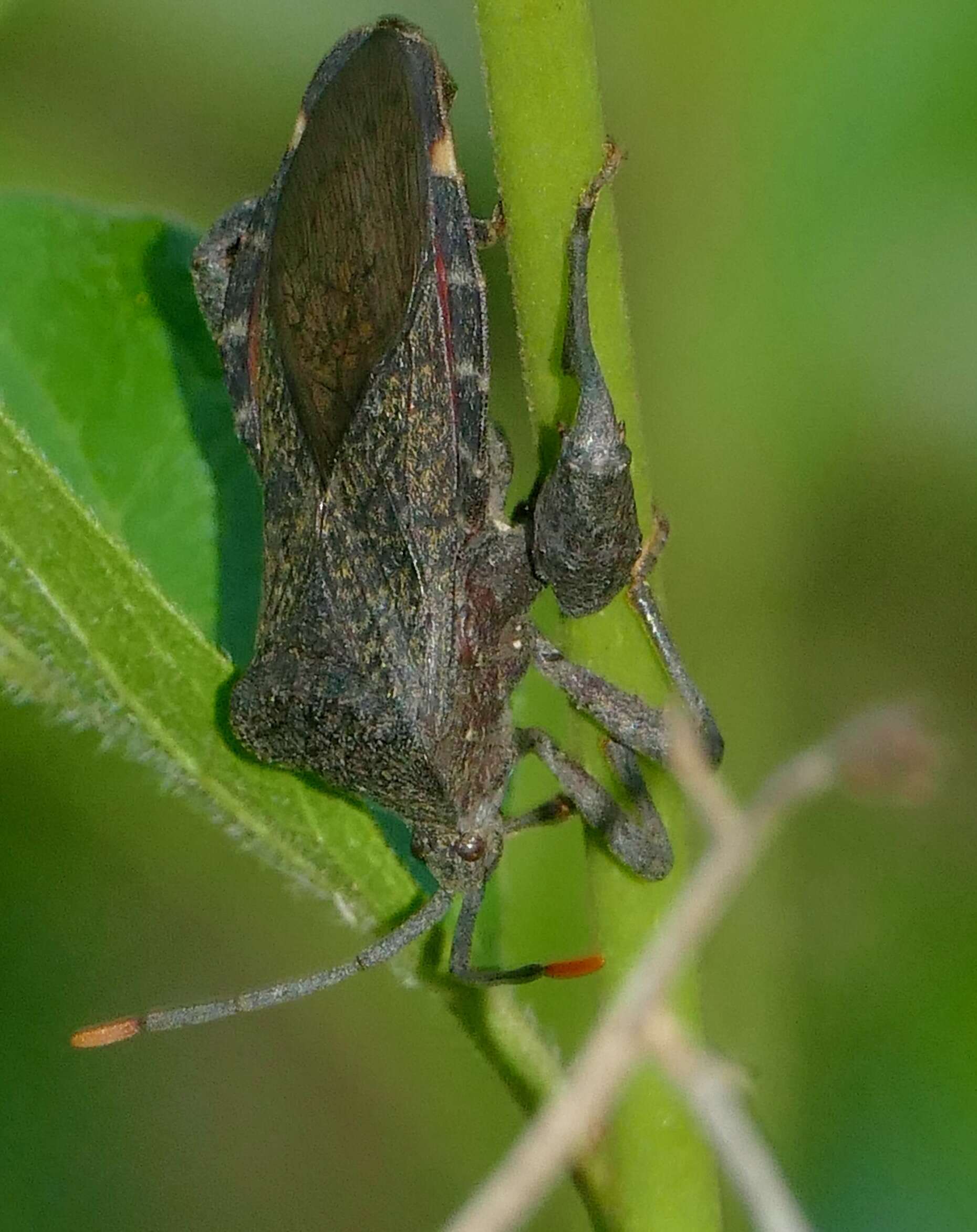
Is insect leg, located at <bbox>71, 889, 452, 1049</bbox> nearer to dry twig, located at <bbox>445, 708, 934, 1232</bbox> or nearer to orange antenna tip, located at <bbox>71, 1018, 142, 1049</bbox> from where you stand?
orange antenna tip, located at <bbox>71, 1018, 142, 1049</bbox>

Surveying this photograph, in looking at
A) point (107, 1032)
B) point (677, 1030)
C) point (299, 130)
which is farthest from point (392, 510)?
point (677, 1030)

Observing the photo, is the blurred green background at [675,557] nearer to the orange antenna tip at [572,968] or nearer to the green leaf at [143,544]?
the orange antenna tip at [572,968]

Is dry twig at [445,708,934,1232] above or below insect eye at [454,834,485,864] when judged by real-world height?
above

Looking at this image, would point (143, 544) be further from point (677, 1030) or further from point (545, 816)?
point (677, 1030)

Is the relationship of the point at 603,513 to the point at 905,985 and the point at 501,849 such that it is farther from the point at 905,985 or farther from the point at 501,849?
the point at 905,985

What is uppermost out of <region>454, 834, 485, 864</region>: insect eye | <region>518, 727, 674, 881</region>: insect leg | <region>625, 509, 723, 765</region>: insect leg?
<region>625, 509, 723, 765</region>: insect leg

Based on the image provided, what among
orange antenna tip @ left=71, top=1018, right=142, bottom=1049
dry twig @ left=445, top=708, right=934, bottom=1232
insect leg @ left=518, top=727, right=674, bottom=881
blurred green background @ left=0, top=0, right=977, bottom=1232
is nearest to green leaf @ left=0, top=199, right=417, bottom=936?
insect leg @ left=518, top=727, right=674, bottom=881

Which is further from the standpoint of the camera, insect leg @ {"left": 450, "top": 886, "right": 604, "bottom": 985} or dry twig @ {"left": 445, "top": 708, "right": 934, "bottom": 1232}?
insect leg @ {"left": 450, "top": 886, "right": 604, "bottom": 985}


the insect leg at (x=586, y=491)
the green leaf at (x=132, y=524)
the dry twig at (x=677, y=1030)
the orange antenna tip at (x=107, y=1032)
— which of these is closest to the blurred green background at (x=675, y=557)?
the orange antenna tip at (x=107, y=1032)

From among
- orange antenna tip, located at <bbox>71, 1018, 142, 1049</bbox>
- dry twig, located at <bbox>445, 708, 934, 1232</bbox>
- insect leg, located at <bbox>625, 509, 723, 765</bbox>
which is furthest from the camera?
orange antenna tip, located at <bbox>71, 1018, 142, 1049</bbox>
